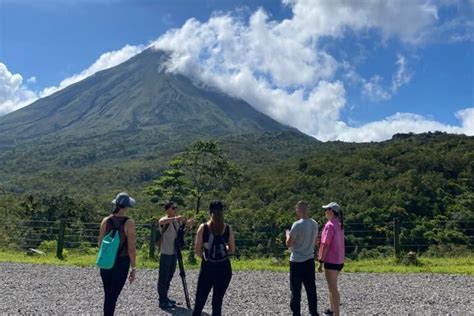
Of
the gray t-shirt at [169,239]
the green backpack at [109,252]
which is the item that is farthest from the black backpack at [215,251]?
the gray t-shirt at [169,239]

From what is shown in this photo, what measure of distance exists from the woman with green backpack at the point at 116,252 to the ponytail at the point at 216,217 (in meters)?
0.76

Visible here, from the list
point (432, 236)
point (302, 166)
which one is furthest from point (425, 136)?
point (432, 236)

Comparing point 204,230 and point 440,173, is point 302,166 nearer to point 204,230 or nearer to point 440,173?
point 440,173

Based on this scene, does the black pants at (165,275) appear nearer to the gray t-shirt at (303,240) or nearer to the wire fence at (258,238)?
the gray t-shirt at (303,240)

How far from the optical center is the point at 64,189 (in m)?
64.6

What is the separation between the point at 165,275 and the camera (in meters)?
6.23

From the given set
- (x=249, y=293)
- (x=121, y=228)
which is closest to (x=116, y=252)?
(x=121, y=228)

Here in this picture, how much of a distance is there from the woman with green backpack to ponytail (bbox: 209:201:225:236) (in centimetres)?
76

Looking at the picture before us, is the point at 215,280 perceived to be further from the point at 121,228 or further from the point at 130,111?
the point at 130,111

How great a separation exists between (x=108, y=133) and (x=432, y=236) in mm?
117349

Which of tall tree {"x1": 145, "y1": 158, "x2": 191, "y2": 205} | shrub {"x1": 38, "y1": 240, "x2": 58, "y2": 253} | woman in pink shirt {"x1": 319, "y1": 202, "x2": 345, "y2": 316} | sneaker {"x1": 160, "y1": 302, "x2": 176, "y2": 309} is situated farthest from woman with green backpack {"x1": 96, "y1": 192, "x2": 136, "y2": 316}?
tall tree {"x1": 145, "y1": 158, "x2": 191, "y2": 205}

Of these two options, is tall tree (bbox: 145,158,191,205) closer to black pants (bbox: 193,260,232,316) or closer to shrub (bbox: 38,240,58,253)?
shrub (bbox: 38,240,58,253)

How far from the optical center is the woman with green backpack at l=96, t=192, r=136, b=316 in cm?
443

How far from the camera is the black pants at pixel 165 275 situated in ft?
20.2
